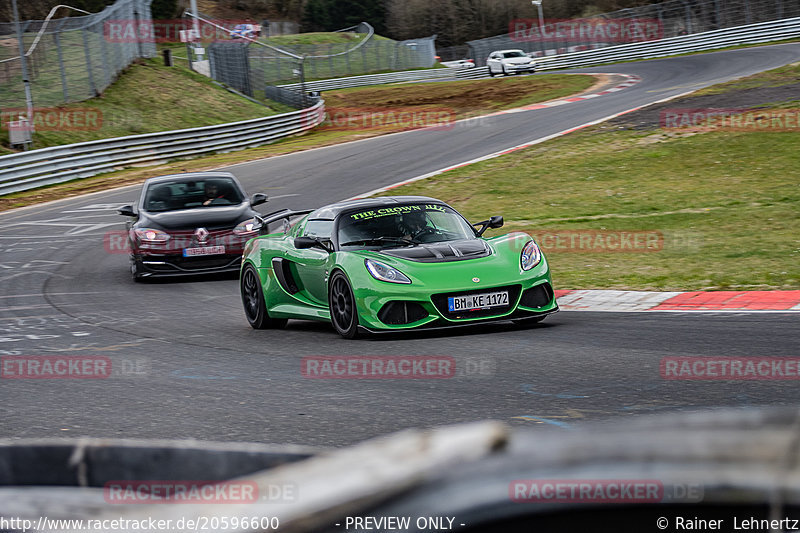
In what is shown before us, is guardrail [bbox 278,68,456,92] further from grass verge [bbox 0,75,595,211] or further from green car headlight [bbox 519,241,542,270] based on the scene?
green car headlight [bbox 519,241,542,270]

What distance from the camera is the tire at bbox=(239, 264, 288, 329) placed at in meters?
10.3

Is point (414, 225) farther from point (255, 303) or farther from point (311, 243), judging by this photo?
point (255, 303)

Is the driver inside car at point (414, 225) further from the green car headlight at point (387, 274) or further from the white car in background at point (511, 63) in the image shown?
the white car in background at point (511, 63)

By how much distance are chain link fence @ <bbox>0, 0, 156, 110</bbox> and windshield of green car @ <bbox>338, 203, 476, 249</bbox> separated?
24.2 meters

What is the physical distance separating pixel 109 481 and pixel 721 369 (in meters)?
4.82

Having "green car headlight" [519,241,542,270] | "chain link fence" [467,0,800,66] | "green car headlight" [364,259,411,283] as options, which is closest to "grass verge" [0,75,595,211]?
"chain link fence" [467,0,800,66]

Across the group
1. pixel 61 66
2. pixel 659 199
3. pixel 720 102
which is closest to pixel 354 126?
pixel 61 66

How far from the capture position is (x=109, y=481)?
275 cm

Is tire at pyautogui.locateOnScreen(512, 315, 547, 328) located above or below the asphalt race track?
below

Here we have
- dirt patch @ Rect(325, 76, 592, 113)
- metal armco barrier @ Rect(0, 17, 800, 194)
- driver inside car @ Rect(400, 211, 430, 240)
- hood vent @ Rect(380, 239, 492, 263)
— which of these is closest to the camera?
hood vent @ Rect(380, 239, 492, 263)

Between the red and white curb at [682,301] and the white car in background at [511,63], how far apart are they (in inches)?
1715

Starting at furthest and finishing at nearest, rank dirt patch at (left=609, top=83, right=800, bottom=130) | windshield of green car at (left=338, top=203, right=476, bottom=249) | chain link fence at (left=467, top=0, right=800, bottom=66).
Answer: chain link fence at (left=467, top=0, right=800, bottom=66), dirt patch at (left=609, top=83, right=800, bottom=130), windshield of green car at (left=338, top=203, right=476, bottom=249)

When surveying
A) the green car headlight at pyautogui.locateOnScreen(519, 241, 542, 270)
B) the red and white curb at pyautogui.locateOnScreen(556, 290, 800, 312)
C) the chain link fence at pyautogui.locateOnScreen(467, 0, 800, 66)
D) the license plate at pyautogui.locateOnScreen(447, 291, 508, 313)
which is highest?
the chain link fence at pyautogui.locateOnScreen(467, 0, 800, 66)

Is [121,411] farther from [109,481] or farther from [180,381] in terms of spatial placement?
[109,481]
